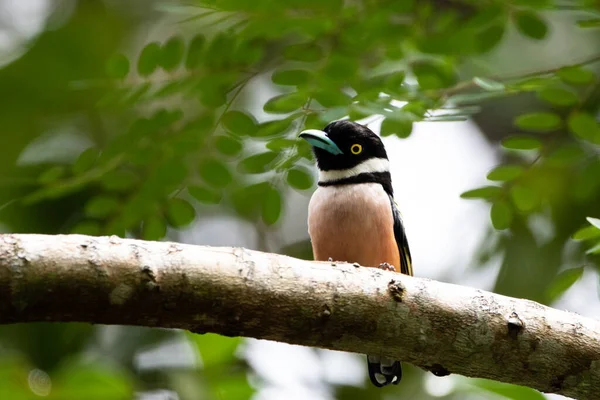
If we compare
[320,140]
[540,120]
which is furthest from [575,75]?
[320,140]

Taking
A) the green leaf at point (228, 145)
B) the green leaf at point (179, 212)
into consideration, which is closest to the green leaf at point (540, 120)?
the green leaf at point (228, 145)

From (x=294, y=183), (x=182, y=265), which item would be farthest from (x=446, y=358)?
(x=294, y=183)

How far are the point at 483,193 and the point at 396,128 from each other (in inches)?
28.7

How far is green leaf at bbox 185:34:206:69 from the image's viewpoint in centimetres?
473

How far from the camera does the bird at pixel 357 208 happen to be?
517 centimetres

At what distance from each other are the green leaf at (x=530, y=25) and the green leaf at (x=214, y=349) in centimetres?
244

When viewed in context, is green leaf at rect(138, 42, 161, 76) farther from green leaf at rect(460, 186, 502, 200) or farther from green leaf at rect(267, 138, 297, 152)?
green leaf at rect(460, 186, 502, 200)

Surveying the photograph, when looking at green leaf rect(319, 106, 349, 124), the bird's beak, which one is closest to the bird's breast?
the bird's beak

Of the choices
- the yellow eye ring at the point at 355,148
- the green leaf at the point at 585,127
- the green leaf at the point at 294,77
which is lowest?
the yellow eye ring at the point at 355,148

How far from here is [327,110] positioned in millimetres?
4500

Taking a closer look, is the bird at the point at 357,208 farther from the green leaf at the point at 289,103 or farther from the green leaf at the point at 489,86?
the green leaf at the point at 489,86

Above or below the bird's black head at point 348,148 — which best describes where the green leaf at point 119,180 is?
above

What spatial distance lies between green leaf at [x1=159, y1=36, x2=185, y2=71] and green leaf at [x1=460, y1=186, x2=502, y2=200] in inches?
73.4

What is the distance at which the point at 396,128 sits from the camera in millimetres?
4629
